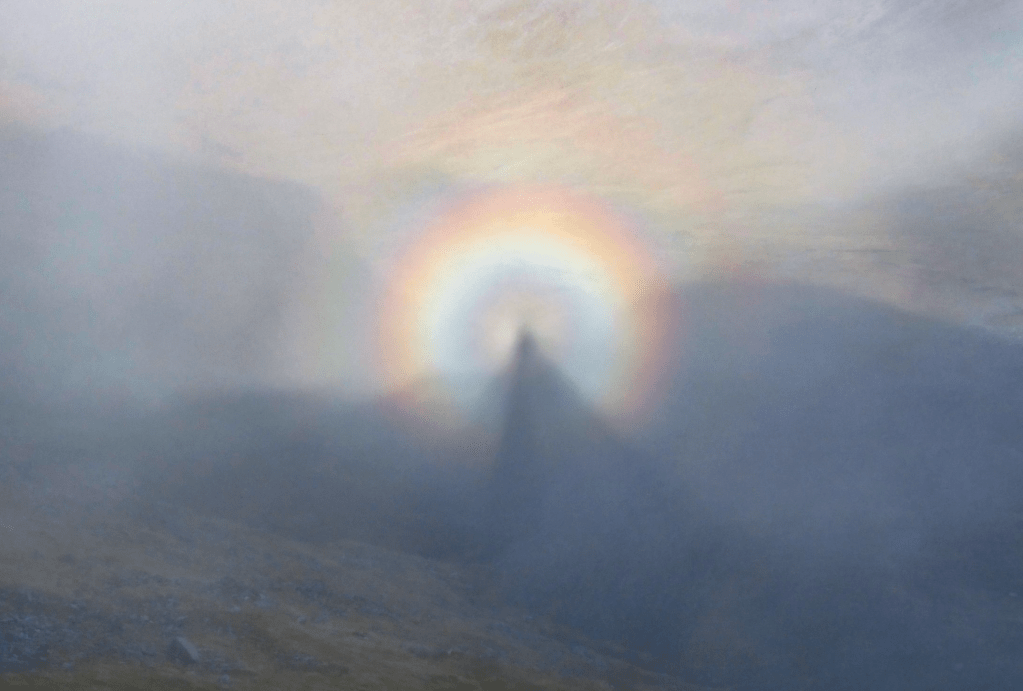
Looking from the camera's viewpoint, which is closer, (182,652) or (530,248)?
(182,652)

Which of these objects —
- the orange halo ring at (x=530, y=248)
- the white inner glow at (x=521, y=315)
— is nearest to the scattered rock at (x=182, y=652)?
the orange halo ring at (x=530, y=248)

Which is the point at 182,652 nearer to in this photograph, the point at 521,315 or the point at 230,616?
the point at 230,616

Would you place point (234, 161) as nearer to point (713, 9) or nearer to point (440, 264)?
point (440, 264)

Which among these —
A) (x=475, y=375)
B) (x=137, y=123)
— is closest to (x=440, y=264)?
(x=475, y=375)

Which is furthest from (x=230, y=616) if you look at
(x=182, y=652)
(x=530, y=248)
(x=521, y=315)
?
(x=521, y=315)

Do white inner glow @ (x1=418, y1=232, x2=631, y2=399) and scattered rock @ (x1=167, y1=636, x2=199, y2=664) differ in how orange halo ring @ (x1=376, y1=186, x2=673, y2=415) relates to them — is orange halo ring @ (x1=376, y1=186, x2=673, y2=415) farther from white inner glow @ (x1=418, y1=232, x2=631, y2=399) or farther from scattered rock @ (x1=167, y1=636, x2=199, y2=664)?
scattered rock @ (x1=167, y1=636, x2=199, y2=664)

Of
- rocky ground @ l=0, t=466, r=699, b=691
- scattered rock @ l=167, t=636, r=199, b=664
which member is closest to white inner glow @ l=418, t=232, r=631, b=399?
rocky ground @ l=0, t=466, r=699, b=691

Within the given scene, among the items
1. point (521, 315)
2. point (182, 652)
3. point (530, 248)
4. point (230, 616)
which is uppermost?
point (530, 248)

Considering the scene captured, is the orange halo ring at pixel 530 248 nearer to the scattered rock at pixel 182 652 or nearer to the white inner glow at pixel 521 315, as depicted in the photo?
the white inner glow at pixel 521 315
